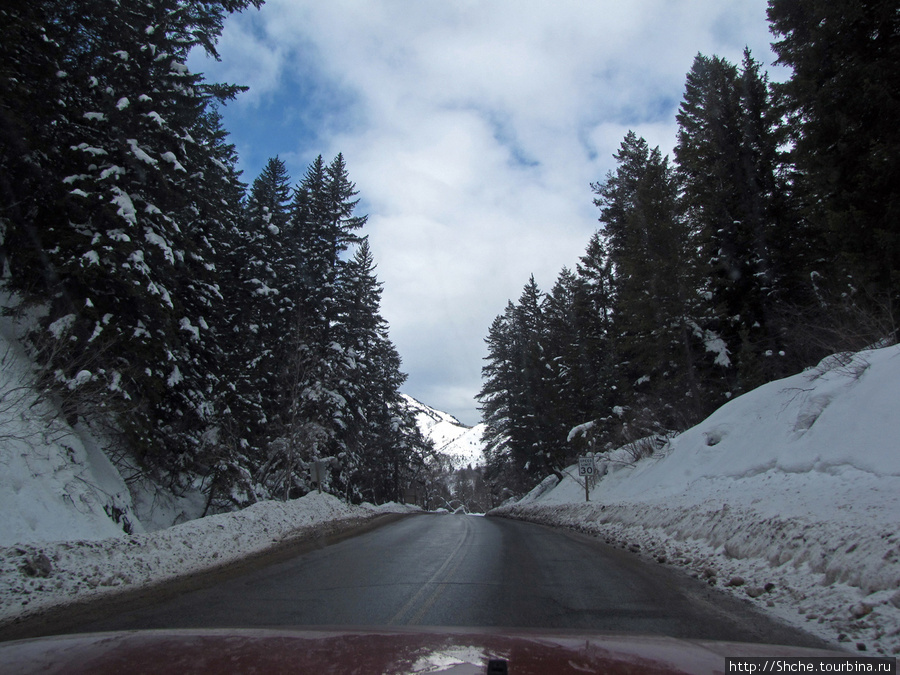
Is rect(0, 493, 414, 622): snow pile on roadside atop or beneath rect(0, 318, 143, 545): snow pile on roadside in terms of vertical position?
beneath

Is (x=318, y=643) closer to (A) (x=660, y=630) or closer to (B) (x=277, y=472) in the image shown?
(A) (x=660, y=630)

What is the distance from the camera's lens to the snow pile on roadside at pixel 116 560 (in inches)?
277

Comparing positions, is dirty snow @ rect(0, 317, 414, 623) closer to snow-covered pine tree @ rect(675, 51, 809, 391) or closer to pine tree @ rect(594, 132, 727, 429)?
pine tree @ rect(594, 132, 727, 429)

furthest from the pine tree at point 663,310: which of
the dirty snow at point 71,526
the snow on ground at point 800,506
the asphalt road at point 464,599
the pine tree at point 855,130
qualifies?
the dirty snow at point 71,526

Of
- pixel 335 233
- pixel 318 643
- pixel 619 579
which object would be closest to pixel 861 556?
pixel 619 579

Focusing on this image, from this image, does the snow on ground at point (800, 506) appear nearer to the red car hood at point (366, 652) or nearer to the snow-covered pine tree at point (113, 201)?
the red car hood at point (366, 652)

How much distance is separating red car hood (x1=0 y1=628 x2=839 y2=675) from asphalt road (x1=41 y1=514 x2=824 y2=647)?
173cm

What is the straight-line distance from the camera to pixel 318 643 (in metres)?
3.50

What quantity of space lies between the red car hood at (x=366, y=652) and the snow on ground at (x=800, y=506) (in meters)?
2.25

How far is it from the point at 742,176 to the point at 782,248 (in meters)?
3.80

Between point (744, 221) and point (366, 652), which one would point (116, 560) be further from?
point (744, 221)

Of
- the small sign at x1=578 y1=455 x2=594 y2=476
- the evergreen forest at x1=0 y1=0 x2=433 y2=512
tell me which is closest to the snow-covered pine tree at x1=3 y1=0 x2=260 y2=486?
the evergreen forest at x1=0 y1=0 x2=433 y2=512

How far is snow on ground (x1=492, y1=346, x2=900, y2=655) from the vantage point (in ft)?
17.7

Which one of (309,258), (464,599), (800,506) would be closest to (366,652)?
(464,599)
